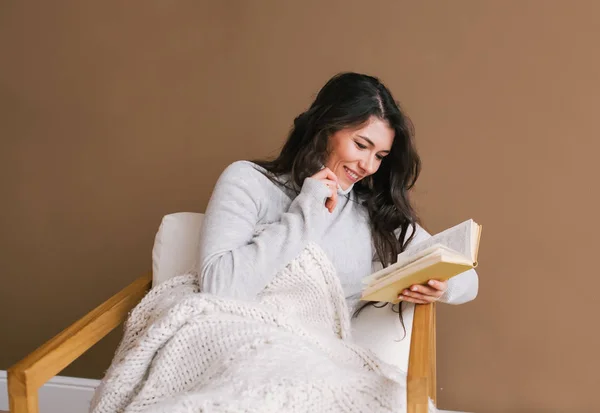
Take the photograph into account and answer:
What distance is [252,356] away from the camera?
1.17 meters

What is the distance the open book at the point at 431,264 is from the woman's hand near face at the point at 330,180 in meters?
0.24

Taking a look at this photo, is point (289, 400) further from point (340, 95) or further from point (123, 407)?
point (340, 95)

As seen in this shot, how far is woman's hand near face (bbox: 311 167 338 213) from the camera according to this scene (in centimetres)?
165

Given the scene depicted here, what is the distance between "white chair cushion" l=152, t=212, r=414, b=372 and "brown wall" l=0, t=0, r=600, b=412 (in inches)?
17.7

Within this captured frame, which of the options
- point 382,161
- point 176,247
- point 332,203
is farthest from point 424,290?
point 176,247

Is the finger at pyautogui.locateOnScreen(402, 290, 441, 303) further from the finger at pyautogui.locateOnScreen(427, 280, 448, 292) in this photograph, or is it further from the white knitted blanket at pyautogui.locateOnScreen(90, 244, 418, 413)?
the white knitted blanket at pyautogui.locateOnScreen(90, 244, 418, 413)

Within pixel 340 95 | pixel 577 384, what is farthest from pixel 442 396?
pixel 340 95

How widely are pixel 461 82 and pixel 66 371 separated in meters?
1.65

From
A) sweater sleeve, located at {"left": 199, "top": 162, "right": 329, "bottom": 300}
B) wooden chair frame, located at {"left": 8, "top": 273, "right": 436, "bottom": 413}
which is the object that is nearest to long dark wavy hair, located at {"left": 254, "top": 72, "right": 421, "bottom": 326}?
sweater sleeve, located at {"left": 199, "top": 162, "right": 329, "bottom": 300}

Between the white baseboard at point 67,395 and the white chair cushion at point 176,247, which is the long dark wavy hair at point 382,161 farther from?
the white baseboard at point 67,395

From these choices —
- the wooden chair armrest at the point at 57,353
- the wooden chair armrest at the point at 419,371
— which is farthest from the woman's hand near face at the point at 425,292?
the wooden chair armrest at the point at 57,353

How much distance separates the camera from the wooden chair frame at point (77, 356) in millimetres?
1064

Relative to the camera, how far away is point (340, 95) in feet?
5.48

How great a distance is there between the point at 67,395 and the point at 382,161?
138 centimetres
